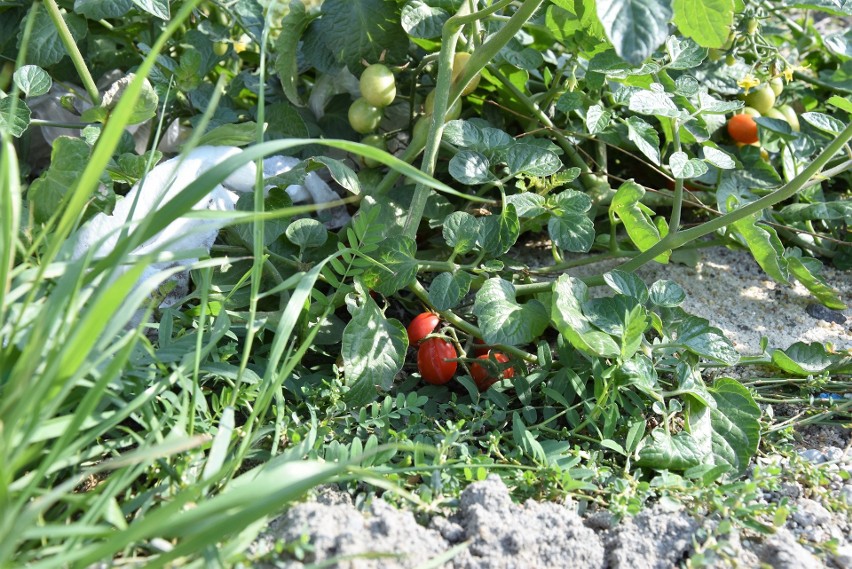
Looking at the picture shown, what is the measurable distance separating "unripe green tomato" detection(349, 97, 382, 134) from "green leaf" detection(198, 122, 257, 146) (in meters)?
0.20

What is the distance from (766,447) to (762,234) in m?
0.36

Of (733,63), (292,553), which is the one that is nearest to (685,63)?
(733,63)

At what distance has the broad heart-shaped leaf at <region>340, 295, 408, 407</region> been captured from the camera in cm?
132

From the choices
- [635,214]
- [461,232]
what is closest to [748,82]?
[635,214]

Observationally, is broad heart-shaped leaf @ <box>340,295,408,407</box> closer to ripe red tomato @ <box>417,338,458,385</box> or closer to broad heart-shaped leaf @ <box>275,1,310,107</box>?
ripe red tomato @ <box>417,338,458,385</box>

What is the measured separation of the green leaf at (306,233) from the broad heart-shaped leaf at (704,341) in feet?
1.98

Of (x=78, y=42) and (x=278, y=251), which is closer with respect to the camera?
(x=278, y=251)

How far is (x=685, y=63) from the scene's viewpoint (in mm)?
1462

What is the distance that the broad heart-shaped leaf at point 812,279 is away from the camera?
158cm

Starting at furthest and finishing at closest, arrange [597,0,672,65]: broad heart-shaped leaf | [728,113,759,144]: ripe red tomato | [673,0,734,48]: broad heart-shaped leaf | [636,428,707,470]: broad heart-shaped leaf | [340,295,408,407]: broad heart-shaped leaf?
[728,113,759,144]: ripe red tomato → [340,295,408,407]: broad heart-shaped leaf → [636,428,707,470]: broad heart-shaped leaf → [673,0,734,48]: broad heart-shaped leaf → [597,0,672,65]: broad heart-shaped leaf

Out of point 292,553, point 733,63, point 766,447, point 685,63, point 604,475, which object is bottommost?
point 766,447

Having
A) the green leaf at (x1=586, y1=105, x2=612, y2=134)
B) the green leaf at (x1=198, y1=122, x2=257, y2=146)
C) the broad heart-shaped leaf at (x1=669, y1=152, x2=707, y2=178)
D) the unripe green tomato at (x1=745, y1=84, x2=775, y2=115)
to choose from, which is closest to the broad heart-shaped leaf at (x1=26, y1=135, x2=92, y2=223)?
the green leaf at (x1=198, y1=122, x2=257, y2=146)

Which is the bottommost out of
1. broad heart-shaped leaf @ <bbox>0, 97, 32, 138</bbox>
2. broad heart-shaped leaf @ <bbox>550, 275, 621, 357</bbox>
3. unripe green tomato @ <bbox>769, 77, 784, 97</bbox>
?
broad heart-shaped leaf @ <bbox>550, 275, 621, 357</bbox>

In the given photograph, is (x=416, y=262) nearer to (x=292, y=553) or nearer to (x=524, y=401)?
(x=524, y=401)
